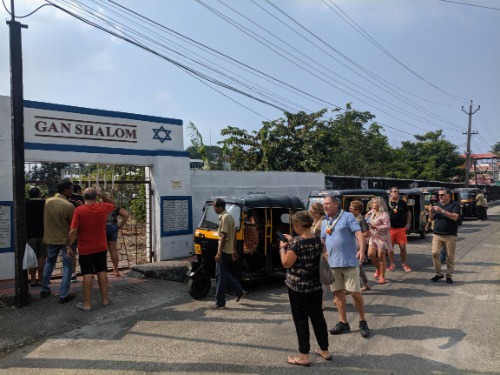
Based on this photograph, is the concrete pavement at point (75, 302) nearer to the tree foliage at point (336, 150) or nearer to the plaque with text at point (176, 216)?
the plaque with text at point (176, 216)

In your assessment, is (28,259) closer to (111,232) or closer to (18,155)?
(18,155)

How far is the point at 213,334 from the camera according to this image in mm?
5504

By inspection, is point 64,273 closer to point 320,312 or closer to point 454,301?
point 320,312

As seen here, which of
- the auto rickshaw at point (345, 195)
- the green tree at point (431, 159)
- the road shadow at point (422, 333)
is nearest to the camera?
the road shadow at point (422, 333)

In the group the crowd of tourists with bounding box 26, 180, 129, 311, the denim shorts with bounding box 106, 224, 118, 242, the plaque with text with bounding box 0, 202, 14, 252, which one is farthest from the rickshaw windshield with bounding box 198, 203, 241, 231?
the plaque with text with bounding box 0, 202, 14, 252

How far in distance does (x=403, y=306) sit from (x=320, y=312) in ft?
9.16

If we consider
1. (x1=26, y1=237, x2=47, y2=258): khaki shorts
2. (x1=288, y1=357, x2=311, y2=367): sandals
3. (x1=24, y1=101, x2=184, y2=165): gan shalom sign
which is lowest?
(x1=288, y1=357, x2=311, y2=367): sandals

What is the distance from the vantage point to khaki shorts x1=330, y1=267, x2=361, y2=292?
17.5ft

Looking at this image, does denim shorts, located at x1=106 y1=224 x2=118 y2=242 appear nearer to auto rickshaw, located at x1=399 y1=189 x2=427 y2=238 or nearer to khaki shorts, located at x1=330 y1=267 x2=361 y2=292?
khaki shorts, located at x1=330 y1=267 x2=361 y2=292

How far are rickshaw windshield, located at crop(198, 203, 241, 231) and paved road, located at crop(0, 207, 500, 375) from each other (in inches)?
53.3

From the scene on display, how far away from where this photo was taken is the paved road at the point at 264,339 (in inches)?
175

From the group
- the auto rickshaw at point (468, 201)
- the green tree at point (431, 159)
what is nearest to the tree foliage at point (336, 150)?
the green tree at point (431, 159)

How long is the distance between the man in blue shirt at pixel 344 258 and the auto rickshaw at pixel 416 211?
11149mm

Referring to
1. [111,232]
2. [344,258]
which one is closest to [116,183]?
[111,232]
